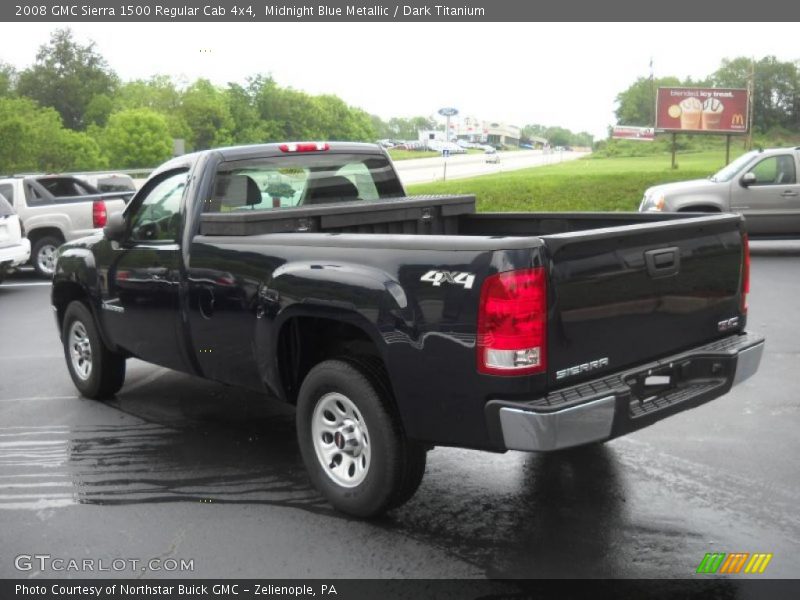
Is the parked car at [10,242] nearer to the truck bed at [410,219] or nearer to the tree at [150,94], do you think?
the truck bed at [410,219]

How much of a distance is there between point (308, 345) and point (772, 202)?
12.6 metres

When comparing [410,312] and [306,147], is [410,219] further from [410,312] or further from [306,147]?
[410,312]

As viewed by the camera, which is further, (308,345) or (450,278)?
(308,345)

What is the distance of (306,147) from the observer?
6402 millimetres

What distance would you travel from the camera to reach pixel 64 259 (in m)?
7.29

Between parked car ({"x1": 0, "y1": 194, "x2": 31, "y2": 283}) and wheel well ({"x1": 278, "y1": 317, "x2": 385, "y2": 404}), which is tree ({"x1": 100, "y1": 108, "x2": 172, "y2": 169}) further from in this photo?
wheel well ({"x1": 278, "y1": 317, "x2": 385, "y2": 404})

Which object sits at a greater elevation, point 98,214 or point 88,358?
point 98,214

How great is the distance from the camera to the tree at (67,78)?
3976 inches

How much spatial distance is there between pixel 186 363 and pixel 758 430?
12.2 ft

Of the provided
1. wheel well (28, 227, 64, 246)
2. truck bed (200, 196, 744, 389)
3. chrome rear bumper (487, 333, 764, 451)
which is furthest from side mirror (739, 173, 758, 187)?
chrome rear bumper (487, 333, 764, 451)

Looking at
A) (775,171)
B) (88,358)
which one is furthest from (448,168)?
(88,358)

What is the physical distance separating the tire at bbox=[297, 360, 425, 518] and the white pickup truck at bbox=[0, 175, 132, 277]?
11643mm

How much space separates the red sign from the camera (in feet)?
244

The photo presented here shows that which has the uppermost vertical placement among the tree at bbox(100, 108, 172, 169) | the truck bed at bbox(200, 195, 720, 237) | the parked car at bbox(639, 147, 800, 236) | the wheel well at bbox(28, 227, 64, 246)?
the tree at bbox(100, 108, 172, 169)
